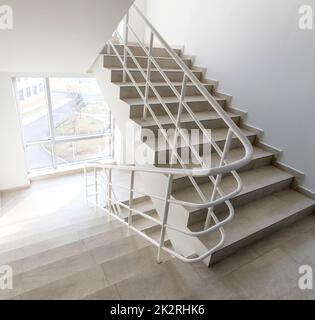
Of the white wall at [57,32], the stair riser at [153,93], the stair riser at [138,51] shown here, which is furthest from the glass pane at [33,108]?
the stair riser at [153,93]

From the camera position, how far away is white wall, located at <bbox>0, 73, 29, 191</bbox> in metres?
4.03

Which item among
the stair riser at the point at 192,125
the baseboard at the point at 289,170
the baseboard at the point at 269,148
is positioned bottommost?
the baseboard at the point at 289,170

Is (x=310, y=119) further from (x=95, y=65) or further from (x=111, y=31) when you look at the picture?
(x=95, y=65)

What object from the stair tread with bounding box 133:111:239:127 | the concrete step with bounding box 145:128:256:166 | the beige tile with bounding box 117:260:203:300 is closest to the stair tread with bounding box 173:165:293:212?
the concrete step with bounding box 145:128:256:166

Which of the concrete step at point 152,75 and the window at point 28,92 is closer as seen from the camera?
the concrete step at point 152,75

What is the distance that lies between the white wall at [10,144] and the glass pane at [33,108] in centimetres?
24

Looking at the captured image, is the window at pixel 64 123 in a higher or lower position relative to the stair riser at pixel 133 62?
lower

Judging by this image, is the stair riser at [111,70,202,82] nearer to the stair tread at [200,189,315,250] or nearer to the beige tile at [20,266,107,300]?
the stair tread at [200,189,315,250]

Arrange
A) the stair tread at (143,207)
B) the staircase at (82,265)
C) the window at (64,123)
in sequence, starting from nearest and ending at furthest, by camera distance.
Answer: the staircase at (82,265)
the stair tread at (143,207)
the window at (64,123)

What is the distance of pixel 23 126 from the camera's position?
4.63m

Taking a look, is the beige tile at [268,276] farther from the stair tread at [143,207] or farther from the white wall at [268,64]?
the stair tread at [143,207]

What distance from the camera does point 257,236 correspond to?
191 centimetres

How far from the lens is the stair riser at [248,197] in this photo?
1820mm
